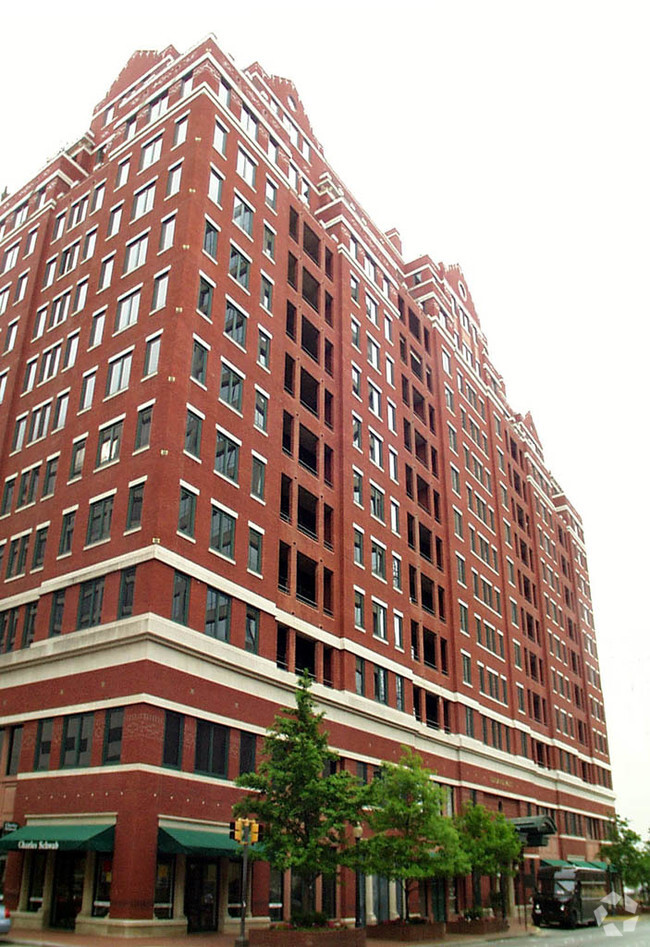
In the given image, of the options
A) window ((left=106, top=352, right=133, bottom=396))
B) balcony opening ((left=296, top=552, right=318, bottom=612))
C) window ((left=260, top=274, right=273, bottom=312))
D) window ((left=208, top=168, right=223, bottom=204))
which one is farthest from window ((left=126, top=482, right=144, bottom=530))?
window ((left=208, top=168, right=223, bottom=204))

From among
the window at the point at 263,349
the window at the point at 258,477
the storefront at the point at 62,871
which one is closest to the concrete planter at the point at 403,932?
the storefront at the point at 62,871

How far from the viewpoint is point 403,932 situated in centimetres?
3491

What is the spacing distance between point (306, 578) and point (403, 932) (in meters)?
17.8

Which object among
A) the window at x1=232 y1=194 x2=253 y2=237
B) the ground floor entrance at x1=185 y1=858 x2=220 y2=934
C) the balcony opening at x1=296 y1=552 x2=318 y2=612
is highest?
the window at x1=232 y1=194 x2=253 y2=237

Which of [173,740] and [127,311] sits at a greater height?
[127,311]

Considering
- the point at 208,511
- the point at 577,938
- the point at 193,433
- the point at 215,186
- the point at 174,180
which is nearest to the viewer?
the point at 208,511

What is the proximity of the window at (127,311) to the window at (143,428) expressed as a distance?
18.4 ft

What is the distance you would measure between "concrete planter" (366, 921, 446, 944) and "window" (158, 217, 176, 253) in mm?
32247

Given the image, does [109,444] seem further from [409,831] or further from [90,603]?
[409,831]

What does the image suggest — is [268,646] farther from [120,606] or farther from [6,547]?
[6,547]

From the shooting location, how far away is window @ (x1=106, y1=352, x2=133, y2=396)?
124 ft

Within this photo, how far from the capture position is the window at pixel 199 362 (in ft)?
121

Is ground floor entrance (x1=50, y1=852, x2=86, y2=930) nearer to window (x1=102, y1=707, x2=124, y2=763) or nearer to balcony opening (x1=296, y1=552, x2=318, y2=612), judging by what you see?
window (x1=102, y1=707, x2=124, y2=763)

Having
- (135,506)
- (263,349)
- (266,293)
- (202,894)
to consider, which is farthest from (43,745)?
(266,293)
